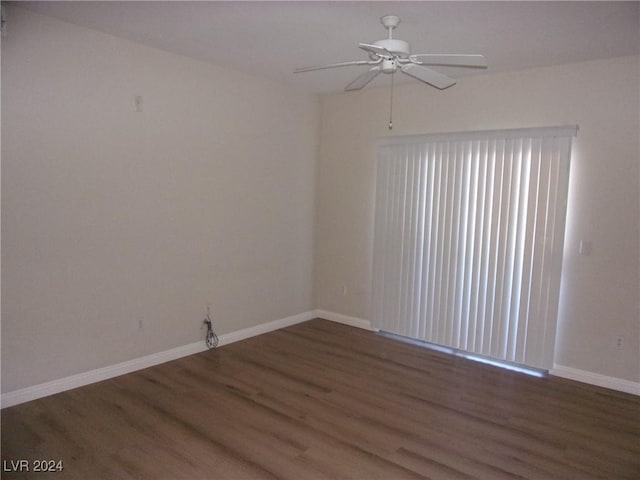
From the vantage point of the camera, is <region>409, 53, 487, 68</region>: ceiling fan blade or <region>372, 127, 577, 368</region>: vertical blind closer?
<region>409, 53, 487, 68</region>: ceiling fan blade

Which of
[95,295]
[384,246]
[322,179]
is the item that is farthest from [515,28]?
[95,295]

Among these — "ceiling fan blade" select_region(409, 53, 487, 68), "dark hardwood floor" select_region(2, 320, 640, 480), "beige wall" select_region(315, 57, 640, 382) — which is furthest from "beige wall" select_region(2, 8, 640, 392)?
"ceiling fan blade" select_region(409, 53, 487, 68)

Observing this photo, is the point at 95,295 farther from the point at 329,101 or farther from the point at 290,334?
the point at 329,101

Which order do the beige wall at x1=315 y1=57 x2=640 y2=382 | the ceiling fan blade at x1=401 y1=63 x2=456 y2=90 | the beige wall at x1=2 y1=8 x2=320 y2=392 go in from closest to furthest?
the ceiling fan blade at x1=401 y1=63 x2=456 y2=90 < the beige wall at x1=2 y1=8 x2=320 y2=392 < the beige wall at x1=315 y1=57 x2=640 y2=382

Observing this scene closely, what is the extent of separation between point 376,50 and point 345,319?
3.58 meters

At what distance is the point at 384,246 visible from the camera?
5066 mm

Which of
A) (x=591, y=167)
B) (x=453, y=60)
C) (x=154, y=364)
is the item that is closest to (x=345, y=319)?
(x=154, y=364)

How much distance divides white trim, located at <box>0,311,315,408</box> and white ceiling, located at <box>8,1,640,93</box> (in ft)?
8.53

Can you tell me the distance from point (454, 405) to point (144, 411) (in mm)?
2225

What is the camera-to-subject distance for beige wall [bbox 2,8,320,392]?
125 inches

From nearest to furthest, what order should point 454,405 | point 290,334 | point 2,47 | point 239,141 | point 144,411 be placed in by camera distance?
point 2,47 < point 144,411 < point 454,405 < point 239,141 < point 290,334

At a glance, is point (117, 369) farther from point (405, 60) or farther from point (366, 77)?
point (405, 60)

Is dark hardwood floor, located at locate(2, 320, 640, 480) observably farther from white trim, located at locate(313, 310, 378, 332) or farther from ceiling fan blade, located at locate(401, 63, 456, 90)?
ceiling fan blade, located at locate(401, 63, 456, 90)

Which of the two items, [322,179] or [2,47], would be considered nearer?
[2,47]
